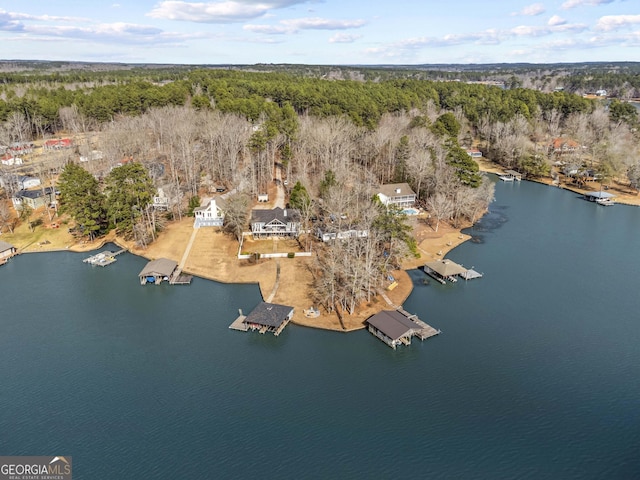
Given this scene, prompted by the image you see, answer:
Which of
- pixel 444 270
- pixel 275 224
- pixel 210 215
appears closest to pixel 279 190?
pixel 210 215

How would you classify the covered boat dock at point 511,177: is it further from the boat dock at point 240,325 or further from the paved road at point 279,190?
the boat dock at point 240,325

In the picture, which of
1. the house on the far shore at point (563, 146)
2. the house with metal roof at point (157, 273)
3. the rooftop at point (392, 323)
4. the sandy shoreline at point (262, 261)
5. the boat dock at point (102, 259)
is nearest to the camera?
the rooftop at point (392, 323)

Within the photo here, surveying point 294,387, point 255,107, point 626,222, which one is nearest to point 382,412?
point 294,387

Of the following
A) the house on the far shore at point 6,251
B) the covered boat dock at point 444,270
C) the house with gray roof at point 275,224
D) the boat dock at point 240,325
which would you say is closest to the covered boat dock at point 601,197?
the covered boat dock at point 444,270

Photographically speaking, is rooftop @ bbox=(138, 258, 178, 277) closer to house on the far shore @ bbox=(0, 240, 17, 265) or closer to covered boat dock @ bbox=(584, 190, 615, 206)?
house on the far shore @ bbox=(0, 240, 17, 265)

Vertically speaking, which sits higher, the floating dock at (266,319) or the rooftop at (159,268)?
the rooftop at (159,268)

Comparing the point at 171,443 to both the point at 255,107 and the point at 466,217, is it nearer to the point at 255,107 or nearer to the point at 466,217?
the point at 466,217
